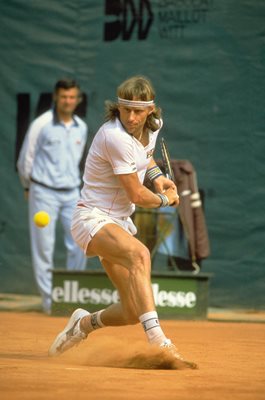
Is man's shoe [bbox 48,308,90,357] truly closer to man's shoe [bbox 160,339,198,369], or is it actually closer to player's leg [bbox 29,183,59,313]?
man's shoe [bbox 160,339,198,369]

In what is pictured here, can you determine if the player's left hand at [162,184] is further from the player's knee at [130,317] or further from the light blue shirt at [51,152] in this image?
the light blue shirt at [51,152]

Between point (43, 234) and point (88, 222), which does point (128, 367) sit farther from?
point (43, 234)

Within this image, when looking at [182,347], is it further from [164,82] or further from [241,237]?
[164,82]

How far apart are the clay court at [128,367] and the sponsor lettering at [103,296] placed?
2.82 feet

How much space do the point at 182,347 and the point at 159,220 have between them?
2959mm

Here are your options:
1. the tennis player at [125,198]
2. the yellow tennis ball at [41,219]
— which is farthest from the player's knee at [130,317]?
the yellow tennis ball at [41,219]

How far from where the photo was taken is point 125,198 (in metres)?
6.91

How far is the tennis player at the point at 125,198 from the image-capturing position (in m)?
6.57

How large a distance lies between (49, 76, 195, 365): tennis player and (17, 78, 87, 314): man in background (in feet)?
12.6

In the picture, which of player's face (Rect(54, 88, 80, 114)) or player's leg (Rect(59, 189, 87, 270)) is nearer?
player's face (Rect(54, 88, 80, 114))

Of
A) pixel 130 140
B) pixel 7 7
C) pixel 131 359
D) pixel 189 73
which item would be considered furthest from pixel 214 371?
pixel 7 7

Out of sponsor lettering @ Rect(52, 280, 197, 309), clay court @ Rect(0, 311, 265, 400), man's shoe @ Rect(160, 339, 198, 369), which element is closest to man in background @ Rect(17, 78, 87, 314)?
sponsor lettering @ Rect(52, 280, 197, 309)

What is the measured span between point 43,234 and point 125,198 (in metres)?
4.05

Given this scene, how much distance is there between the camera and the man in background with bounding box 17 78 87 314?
1084 cm
